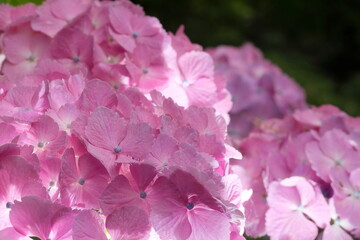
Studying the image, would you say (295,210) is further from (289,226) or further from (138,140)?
(138,140)

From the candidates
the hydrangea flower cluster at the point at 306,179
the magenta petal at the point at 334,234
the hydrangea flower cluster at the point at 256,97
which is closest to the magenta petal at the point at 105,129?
the hydrangea flower cluster at the point at 306,179

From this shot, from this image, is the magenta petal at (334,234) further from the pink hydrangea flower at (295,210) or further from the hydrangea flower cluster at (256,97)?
the hydrangea flower cluster at (256,97)

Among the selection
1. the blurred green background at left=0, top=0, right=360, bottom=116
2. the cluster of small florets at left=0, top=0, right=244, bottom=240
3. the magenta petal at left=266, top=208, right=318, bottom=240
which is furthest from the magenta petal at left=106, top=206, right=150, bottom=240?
the blurred green background at left=0, top=0, right=360, bottom=116

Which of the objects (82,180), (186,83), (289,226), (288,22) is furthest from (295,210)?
(288,22)

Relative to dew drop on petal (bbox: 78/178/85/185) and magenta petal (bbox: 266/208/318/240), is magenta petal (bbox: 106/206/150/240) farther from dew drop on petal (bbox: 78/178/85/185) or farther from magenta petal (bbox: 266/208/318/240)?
magenta petal (bbox: 266/208/318/240)

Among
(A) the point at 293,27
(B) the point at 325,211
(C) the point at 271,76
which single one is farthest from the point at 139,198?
(A) the point at 293,27

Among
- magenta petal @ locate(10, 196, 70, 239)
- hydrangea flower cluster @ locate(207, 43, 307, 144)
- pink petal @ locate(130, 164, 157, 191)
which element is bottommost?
hydrangea flower cluster @ locate(207, 43, 307, 144)
